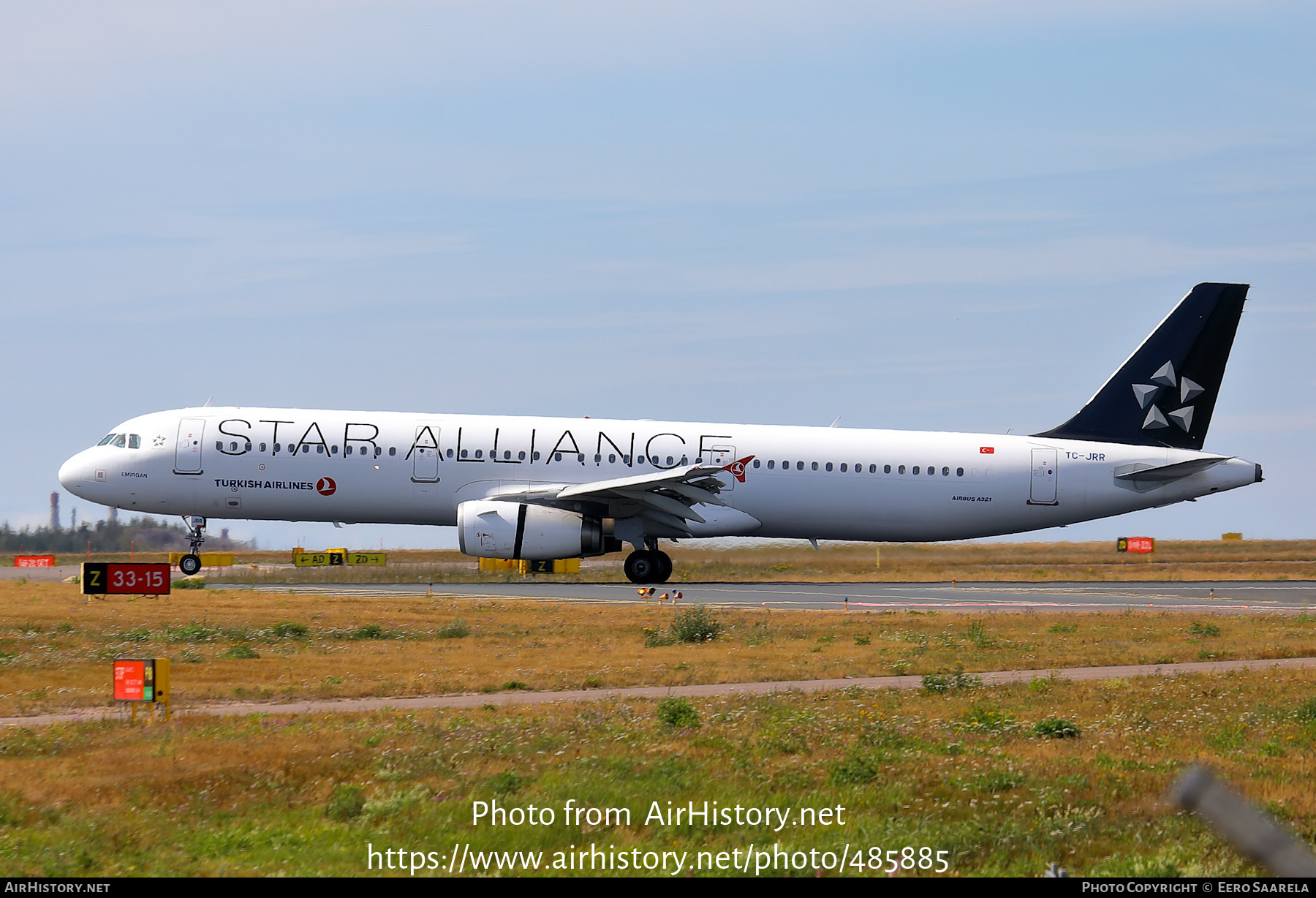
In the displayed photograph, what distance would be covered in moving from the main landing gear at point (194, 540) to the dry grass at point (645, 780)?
917 inches

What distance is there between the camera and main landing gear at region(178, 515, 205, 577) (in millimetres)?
36969

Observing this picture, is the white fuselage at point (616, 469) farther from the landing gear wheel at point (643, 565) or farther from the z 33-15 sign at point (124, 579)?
the z 33-15 sign at point (124, 579)

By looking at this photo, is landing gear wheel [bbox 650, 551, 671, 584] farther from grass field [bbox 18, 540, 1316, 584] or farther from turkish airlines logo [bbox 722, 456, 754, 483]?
turkish airlines logo [bbox 722, 456, 754, 483]

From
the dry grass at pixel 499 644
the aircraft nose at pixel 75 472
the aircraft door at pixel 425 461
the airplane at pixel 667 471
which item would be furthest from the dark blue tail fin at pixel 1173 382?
the aircraft nose at pixel 75 472

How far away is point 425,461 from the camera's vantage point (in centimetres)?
3594

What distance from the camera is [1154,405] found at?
131 ft

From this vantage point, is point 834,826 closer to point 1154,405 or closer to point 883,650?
point 883,650

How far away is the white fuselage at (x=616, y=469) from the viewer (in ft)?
118

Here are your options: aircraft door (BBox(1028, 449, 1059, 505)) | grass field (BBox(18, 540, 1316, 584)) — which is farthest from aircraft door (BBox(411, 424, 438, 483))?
aircraft door (BBox(1028, 449, 1059, 505))

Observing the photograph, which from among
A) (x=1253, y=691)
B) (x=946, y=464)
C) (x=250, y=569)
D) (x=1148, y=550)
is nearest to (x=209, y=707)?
(x=1253, y=691)

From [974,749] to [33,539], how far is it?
49410 mm

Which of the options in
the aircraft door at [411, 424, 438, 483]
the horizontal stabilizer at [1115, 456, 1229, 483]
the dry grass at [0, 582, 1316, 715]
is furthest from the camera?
the horizontal stabilizer at [1115, 456, 1229, 483]

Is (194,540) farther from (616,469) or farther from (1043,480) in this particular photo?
(1043,480)

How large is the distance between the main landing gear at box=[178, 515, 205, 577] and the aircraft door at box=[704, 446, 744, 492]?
14785mm
